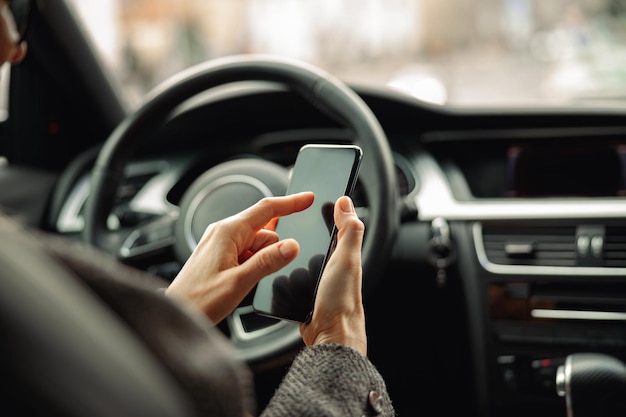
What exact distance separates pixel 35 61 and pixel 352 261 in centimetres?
158

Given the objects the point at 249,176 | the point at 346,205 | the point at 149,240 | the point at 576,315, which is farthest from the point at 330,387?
the point at 576,315

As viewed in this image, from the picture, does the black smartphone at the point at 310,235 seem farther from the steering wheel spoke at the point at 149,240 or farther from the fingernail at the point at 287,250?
the steering wheel spoke at the point at 149,240

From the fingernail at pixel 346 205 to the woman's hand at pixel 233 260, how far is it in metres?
0.07

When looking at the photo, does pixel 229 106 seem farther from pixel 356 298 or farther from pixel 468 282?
pixel 356 298

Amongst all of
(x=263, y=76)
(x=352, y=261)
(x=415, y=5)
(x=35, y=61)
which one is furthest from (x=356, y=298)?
(x=415, y=5)

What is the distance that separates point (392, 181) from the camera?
1.36m

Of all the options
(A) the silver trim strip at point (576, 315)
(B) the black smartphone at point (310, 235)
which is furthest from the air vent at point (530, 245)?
(B) the black smartphone at point (310, 235)

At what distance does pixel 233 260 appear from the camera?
0.98 metres

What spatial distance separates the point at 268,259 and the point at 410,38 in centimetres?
2289

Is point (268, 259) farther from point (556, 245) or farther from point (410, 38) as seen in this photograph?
point (410, 38)

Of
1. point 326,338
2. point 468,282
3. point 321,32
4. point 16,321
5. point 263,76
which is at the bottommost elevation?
point 321,32

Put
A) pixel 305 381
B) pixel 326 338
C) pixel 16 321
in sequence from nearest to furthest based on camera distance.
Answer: pixel 16 321, pixel 305 381, pixel 326 338

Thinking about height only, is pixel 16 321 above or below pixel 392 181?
above

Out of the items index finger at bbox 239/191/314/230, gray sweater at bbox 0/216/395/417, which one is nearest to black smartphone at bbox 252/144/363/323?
index finger at bbox 239/191/314/230
